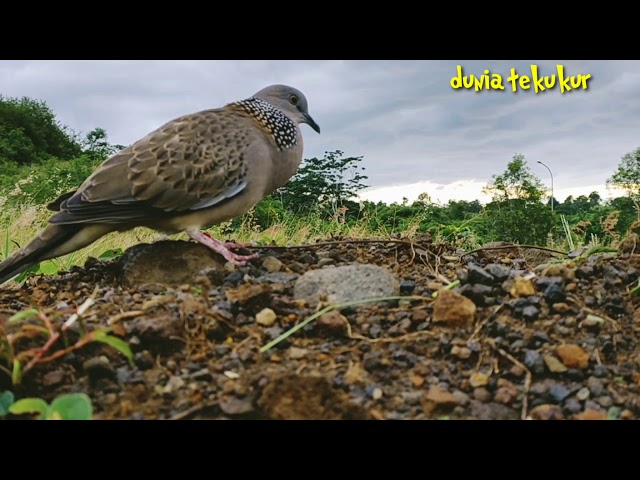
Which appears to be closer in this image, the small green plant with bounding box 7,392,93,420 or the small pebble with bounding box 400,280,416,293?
the small green plant with bounding box 7,392,93,420

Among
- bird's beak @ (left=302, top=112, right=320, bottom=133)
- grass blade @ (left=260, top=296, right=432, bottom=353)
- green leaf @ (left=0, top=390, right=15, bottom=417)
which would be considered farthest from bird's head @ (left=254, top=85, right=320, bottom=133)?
green leaf @ (left=0, top=390, right=15, bottom=417)

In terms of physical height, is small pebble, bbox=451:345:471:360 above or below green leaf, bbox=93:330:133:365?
below

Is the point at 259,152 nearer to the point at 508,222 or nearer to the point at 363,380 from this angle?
the point at 363,380

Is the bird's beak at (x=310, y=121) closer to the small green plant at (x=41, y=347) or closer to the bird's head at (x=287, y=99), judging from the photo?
the bird's head at (x=287, y=99)

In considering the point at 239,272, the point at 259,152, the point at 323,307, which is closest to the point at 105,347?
the point at 323,307

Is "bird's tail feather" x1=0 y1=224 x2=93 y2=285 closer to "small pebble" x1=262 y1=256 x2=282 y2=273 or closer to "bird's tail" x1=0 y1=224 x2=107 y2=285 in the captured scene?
"bird's tail" x1=0 y1=224 x2=107 y2=285

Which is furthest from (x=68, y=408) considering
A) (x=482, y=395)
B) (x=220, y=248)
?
(x=220, y=248)

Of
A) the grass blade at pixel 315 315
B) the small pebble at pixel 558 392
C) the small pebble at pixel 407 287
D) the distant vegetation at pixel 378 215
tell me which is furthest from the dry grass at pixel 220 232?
the small pebble at pixel 558 392
